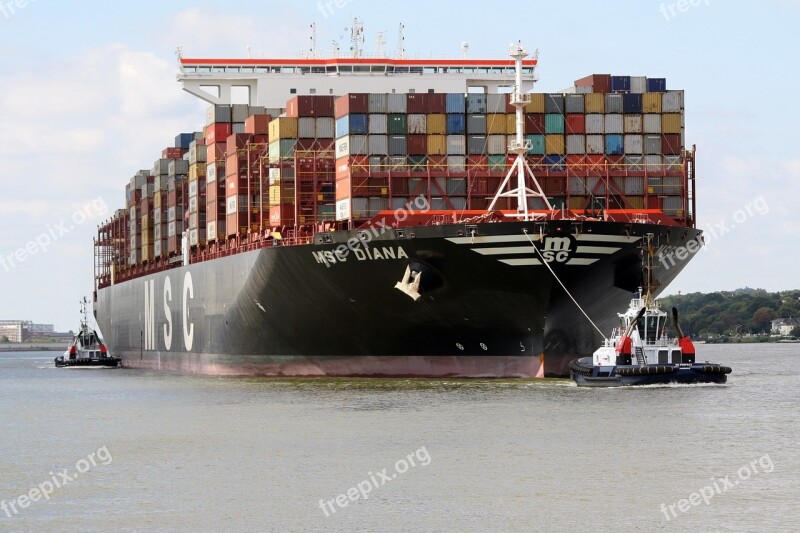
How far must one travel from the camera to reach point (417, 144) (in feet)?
173

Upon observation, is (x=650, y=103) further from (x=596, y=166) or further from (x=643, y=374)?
(x=643, y=374)

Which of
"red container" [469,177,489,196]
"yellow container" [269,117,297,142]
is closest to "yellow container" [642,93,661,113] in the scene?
"red container" [469,177,489,196]

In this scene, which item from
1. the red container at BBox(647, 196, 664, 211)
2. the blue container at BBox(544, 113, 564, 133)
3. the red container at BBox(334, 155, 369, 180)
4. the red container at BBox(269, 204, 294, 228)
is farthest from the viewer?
the red container at BBox(269, 204, 294, 228)

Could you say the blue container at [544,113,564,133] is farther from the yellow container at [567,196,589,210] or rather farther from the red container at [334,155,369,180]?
the red container at [334,155,369,180]

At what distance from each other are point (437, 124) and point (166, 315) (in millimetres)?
28452

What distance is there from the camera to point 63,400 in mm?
51344

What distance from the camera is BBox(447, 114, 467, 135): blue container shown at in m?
52.7

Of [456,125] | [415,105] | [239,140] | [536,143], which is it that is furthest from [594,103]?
[239,140]

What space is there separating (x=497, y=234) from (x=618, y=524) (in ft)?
81.1

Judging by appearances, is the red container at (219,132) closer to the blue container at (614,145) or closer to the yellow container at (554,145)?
the yellow container at (554,145)

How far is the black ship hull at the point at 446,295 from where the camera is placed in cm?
4597

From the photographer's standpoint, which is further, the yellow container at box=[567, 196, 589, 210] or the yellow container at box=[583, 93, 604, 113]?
the yellow container at box=[583, 93, 604, 113]

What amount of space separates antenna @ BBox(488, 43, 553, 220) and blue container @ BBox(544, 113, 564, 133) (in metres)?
2.12

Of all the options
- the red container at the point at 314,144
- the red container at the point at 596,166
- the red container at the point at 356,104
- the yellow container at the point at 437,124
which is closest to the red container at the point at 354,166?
the red container at the point at 356,104
